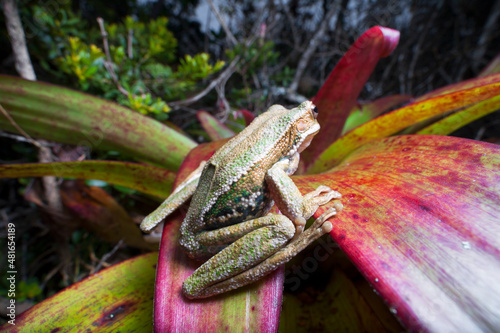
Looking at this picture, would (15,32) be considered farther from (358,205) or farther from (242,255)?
(358,205)

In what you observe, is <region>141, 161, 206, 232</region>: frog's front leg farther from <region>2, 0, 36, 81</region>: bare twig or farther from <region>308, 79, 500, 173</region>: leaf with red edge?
<region>2, 0, 36, 81</region>: bare twig

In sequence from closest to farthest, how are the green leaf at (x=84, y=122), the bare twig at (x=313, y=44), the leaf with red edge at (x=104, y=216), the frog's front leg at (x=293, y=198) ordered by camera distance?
the frog's front leg at (x=293, y=198)
the green leaf at (x=84, y=122)
the leaf with red edge at (x=104, y=216)
the bare twig at (x=313, y=44)

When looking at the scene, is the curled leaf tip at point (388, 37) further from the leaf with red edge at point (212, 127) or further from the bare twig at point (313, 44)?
the bare twig at point (313, 44)

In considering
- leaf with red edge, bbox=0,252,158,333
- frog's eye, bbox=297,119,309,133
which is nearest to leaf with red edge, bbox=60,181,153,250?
leaf with red edge, bbox=0,252,158,333

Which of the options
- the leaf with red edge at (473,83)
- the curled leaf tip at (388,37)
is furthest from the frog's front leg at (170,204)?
the leaf with red edge at (473,83)

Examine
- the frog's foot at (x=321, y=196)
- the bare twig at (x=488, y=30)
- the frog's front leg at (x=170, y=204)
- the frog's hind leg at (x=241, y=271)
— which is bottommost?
the bare twig at (x=488, y=30)

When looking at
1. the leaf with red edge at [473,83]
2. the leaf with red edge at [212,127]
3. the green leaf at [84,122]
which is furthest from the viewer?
the leaf with red edge at [212,127]

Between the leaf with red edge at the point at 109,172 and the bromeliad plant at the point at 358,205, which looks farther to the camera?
→ the leaf with red edge at the point at 109,172
